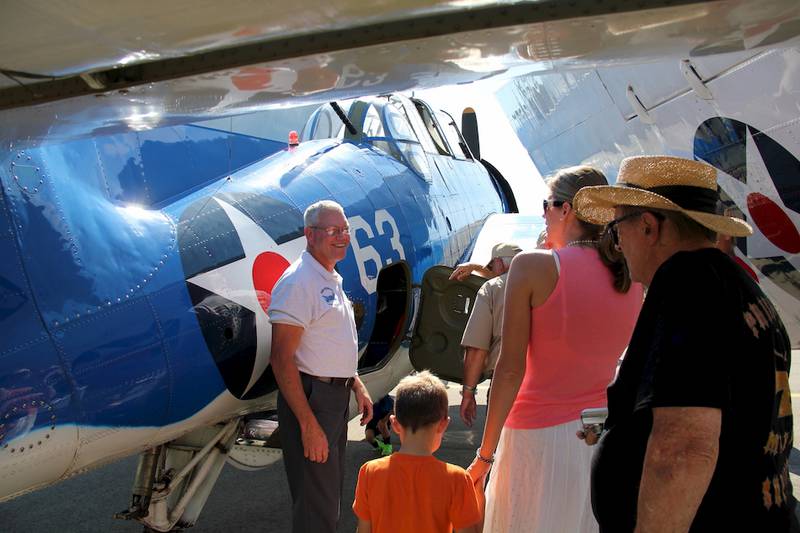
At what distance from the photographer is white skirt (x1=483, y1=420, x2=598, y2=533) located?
3.17 metres

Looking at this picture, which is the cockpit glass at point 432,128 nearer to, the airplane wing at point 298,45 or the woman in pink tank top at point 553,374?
the woman in pink tank top at point 553,374

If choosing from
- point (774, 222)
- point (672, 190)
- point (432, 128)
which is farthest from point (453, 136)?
point (672, 190)

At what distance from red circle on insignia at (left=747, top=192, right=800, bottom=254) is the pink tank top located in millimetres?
3391

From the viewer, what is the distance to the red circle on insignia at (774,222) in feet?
20.1

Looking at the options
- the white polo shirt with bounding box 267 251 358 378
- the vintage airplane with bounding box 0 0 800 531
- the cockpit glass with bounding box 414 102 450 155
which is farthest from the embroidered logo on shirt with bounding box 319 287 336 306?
the cockpit glass with bounding box 414 102 450 155

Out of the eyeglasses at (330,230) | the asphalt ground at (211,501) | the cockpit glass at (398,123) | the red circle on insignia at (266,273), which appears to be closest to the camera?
the eyeglasses at (330,230)

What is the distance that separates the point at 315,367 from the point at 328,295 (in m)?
0.36

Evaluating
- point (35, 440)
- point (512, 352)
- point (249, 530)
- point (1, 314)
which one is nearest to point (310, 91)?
point (512, 352)

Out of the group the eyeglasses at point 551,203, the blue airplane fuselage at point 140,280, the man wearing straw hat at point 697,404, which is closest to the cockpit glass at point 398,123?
the blue airplane fuselage at point 140,280

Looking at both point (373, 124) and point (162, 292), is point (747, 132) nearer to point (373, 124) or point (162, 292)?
point (373, 124)

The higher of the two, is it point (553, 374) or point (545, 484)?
point (553, 374)

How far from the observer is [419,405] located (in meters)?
3.11

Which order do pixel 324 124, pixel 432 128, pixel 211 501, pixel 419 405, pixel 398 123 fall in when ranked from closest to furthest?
pixel 419 405
pixel 211 501
pixel 324 124
pixel 398 123
pixel 432 128

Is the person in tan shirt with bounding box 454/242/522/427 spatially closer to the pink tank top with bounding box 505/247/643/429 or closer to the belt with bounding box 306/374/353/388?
the belt with bounding box 306/374/353/388
